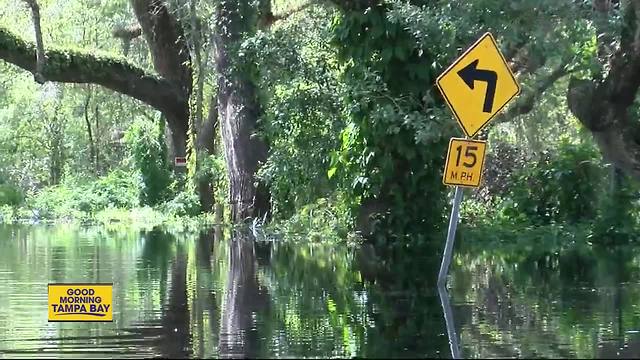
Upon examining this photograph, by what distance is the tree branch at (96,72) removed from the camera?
2980 cm

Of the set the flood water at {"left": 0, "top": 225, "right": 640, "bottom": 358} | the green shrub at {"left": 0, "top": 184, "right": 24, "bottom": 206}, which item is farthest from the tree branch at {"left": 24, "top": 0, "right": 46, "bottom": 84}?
the green shrub at {"left": 0, "top": 184, "right": 24, "bottom": 206}

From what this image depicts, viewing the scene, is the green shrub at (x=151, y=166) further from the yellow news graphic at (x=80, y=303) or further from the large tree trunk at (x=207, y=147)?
the yellow news graphic at (x=80, y=303)

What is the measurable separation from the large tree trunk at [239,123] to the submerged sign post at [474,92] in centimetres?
1166

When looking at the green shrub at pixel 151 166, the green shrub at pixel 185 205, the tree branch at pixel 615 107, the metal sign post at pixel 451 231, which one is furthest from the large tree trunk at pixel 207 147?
the metal sign post at pixel 451 231

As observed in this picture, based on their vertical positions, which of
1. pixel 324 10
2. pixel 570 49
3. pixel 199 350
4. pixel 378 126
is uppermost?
pixel 324 10

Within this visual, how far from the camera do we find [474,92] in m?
11.4

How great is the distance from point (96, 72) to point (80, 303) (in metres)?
22.3

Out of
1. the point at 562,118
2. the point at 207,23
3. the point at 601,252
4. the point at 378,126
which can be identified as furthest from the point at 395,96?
the point at 562,118

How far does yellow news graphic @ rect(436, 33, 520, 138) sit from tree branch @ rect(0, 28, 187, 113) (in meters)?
21.0

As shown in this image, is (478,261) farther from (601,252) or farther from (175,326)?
(175,326)

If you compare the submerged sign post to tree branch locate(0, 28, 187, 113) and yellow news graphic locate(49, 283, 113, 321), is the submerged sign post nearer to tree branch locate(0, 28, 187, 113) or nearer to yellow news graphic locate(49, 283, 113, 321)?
yellow news graphic locate(49, 283, 113, 321)

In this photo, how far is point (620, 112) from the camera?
19.5m

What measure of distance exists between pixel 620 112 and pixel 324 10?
19.7 feet

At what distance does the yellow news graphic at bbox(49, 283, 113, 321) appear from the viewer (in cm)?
1059
